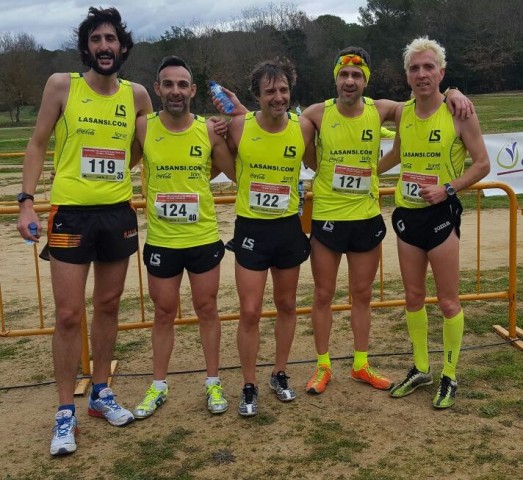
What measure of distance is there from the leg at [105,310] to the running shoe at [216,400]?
0.68 metres

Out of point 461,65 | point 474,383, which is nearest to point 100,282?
point 474,383

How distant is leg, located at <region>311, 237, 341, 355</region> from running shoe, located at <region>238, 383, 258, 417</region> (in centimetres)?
57

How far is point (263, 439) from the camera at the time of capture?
3572mm

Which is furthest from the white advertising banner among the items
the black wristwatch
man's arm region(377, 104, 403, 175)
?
the black wristwatch

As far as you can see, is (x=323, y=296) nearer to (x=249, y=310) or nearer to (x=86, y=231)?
(x=249, y=310)

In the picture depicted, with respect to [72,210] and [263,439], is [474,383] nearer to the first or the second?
[263,439]

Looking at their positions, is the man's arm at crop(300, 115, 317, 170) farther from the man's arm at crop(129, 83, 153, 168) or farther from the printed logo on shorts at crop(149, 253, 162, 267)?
the printed logo on shorts at crop(149, 253, 162, 267)

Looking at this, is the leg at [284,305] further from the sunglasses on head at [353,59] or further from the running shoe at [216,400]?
the sunglasses on head at [353,59]

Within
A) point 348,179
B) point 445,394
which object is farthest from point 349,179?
point 445,394

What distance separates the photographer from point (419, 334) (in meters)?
4.13

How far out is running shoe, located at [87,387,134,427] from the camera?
12.5 ft

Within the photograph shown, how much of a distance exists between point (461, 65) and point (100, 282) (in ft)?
175

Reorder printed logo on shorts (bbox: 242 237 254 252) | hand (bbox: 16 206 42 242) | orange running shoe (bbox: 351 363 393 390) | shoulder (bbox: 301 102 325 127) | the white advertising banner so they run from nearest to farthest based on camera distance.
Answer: hand (bbox: 16 206 42 242), printed logo on shorts (bbox: 242 237 254 252), shoulder (bbox: 301 102 325 127), orange running shoe (bbox: 351 363 393 390), the white advertising banner

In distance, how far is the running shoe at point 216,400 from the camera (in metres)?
3.91
